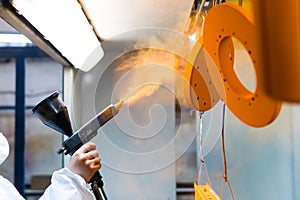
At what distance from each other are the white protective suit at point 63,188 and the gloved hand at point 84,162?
19 millimetres

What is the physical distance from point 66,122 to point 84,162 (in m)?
0.17

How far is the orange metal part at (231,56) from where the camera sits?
1.44 ft

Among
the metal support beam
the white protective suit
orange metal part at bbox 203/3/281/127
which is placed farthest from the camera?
the metal support beam

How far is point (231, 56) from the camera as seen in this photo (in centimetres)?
61

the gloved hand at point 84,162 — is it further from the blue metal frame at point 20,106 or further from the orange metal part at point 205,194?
the blue metal frame at point 20,106

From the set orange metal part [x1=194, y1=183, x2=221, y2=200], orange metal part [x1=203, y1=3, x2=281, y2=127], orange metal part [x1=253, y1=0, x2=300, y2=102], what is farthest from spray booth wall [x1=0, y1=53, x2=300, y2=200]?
orange metal part [x1=253, y1=0, x2=300, y2=102]

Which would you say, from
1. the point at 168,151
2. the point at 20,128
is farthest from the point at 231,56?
the point at 20,128

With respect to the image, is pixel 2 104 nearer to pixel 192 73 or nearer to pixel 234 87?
pixel 192 73

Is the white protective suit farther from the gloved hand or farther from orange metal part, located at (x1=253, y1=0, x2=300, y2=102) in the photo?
orange metal part, located at (x1=253, y1=0, x2=300, y2=102)

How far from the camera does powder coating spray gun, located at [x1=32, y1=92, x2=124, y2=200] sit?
111 centimetres

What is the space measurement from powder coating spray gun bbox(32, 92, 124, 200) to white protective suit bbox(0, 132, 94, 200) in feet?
0.27

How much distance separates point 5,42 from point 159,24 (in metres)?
1.67

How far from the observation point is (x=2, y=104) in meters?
3.21

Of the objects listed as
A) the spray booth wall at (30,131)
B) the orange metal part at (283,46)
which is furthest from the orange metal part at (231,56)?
the spray booth wall at (30,131)
